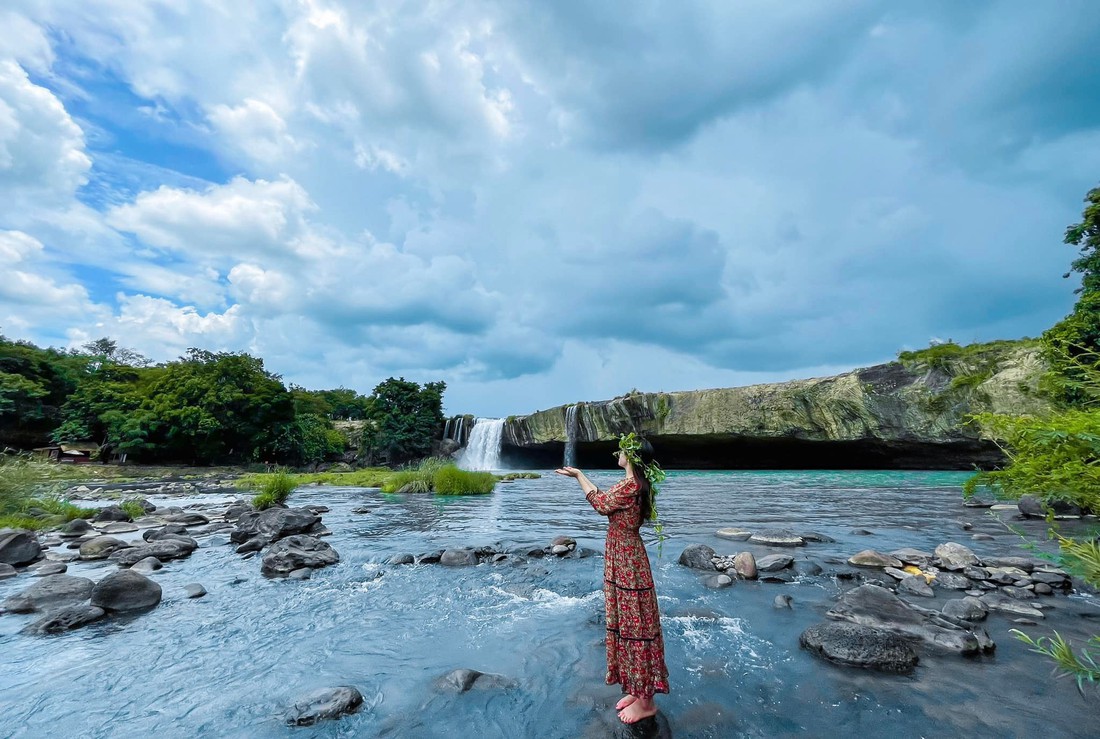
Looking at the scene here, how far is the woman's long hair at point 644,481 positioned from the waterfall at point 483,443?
152 feet

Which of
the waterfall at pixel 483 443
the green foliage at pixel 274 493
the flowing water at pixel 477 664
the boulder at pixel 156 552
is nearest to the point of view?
the flowing water at pixel 477 664

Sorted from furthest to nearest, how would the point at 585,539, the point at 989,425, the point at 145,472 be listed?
1. the point at 145,472
2. the point at 585,539
3. the point at 989,425

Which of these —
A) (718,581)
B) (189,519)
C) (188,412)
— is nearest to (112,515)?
(189,519)

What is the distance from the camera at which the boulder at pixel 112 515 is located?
14191mm

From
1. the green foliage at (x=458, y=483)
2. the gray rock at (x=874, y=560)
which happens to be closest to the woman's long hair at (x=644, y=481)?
the gray rock at (x=874, y=560)

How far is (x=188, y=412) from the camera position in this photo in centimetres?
3931

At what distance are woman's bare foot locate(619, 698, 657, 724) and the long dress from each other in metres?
0.09

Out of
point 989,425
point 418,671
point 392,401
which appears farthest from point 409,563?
point 392,401

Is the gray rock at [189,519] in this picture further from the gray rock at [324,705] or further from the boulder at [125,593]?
the gray rock at [324,705]

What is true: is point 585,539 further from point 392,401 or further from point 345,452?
point 345,452

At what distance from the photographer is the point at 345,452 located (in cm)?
5728

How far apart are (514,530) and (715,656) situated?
327 inches

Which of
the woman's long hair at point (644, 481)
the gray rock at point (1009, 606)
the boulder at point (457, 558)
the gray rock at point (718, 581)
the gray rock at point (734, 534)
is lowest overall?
the boulder at point (457, 558)

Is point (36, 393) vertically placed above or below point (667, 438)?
above
